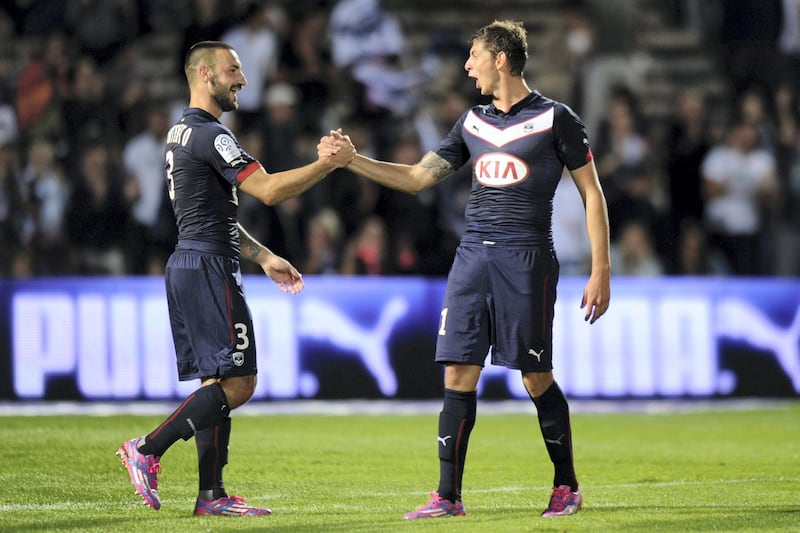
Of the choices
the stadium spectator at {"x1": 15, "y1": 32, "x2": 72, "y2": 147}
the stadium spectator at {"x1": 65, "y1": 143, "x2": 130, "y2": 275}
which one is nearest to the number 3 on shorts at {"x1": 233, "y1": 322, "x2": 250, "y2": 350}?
the stadium spectator at {"x1": 65, "y1": 143, "x2": 130, "y2": 275}

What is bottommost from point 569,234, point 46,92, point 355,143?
point 569,234

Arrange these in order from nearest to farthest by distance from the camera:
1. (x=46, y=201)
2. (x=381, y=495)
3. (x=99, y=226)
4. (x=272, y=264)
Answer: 1. (x=272, y=264)
2. (x=381, y=495)
3. (x=99, y=226)
4. (x=46, y=201)

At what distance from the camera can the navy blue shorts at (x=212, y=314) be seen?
6.91 meters

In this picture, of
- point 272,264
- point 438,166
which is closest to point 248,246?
point 272,264

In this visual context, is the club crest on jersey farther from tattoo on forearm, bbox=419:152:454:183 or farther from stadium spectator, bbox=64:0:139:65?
stadium spectator, bbox=64:0:139:65

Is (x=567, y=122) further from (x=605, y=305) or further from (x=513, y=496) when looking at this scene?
(x=513, y=496)

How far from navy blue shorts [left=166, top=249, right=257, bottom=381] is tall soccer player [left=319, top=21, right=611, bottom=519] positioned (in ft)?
2.53

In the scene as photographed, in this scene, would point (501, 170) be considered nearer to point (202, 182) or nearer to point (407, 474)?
point (202, 182)

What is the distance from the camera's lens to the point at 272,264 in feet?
23.9

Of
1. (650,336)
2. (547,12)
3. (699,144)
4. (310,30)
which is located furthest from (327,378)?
(547,12)

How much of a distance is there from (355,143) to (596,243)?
8.10 m

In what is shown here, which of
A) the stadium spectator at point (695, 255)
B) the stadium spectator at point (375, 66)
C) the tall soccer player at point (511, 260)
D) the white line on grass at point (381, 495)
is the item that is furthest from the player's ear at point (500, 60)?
the stadium spectator at point (695, 255)

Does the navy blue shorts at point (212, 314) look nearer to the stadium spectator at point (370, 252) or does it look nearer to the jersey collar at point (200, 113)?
the jersey collar at point (200, 113)

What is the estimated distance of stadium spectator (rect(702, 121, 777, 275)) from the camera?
1529cm
